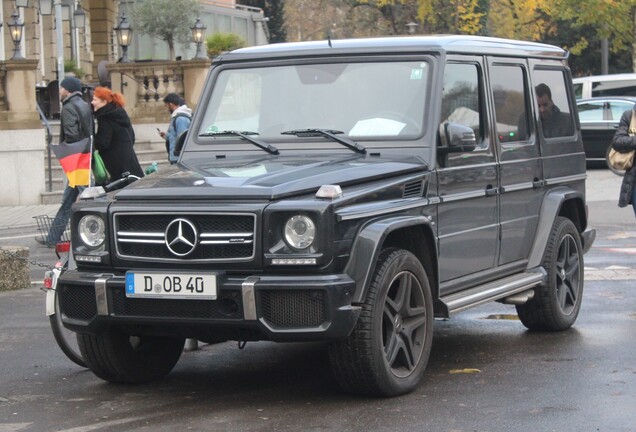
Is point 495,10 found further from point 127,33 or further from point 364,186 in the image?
point 364,186

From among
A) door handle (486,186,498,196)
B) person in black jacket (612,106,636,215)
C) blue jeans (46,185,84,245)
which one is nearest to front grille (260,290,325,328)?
door handle (486,186,498,196)

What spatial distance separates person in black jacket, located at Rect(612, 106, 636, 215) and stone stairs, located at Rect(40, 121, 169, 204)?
1312 cm

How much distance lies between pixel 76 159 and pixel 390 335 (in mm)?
8286

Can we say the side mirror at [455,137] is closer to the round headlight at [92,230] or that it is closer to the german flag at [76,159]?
the round headlight at [92,230]

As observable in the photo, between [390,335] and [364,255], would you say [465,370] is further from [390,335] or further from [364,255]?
[364,255]

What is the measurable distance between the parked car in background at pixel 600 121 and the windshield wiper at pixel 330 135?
21111 millimetres

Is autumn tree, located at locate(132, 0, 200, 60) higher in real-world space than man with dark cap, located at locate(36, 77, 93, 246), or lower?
higher

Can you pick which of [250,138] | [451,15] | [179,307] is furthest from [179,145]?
[451,15]

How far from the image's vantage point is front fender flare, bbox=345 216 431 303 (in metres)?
6.66

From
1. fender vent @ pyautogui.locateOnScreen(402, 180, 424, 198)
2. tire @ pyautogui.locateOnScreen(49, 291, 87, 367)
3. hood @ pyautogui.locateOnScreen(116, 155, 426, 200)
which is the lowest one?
tire @ pyautogui.locateOnScreen(49, 291, 87, 367)

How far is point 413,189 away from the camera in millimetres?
7418

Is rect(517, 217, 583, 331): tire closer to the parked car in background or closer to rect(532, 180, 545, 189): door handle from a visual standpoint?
rect(532, 180, 545, 189): door handle

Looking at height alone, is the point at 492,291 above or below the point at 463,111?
below

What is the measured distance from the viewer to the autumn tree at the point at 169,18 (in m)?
41.0
